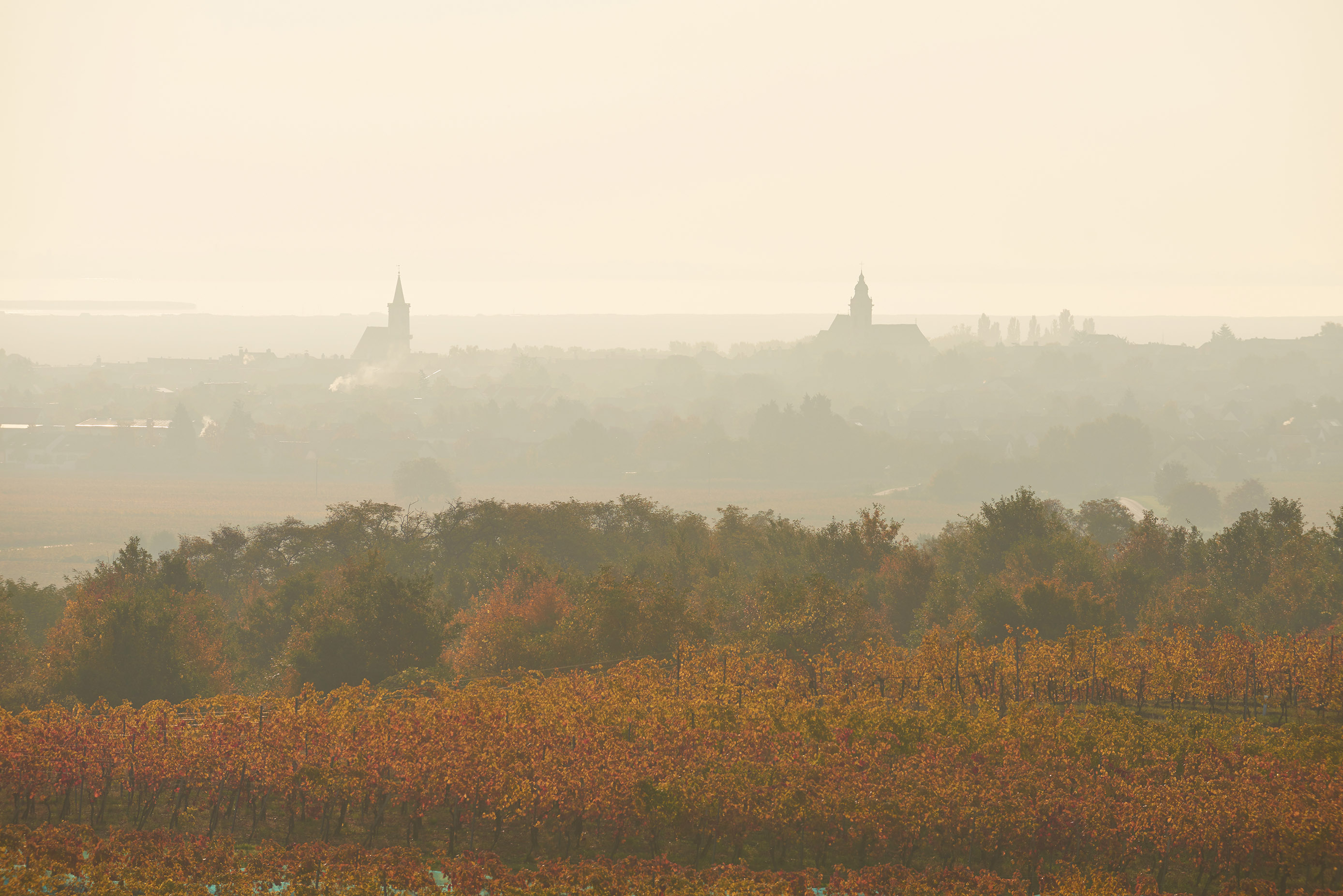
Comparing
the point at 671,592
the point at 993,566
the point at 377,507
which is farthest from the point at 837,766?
the point at 377,507

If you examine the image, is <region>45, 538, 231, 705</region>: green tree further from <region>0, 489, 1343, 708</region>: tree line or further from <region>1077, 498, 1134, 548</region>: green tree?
<region>1077, 498, 1134, 548</region>: green tree

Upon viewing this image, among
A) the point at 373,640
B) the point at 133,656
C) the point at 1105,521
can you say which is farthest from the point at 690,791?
the point at 1105,521

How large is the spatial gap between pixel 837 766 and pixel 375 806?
417 inches

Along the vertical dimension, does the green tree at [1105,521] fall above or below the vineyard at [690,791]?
below

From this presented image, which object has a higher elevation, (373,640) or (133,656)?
(373,640)

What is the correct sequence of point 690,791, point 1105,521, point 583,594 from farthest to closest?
point 1105,521 → point 583,594 → point 690,791

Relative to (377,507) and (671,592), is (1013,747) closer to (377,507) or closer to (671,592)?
(671,592)

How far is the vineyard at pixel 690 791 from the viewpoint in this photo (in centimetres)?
2214

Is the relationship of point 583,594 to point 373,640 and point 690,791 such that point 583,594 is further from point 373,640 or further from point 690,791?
point 690,791

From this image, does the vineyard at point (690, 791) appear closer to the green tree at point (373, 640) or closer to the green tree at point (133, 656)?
the green tree at point (133, 656)

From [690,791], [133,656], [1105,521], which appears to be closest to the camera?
[690,791]

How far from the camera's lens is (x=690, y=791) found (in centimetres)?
2391

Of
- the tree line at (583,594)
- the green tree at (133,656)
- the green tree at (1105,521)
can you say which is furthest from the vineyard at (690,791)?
the green tree at (1105,521)

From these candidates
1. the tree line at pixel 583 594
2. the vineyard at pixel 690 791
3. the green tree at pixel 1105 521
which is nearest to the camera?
the vineyard at pixel 690 791
